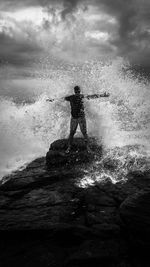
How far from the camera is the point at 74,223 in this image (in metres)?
6.74

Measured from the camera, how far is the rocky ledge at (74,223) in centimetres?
566

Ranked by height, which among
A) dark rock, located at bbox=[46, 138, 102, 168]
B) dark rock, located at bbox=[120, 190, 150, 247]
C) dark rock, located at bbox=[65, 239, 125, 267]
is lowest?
dark rock, located at bbox=[65, 239, 125, 267]

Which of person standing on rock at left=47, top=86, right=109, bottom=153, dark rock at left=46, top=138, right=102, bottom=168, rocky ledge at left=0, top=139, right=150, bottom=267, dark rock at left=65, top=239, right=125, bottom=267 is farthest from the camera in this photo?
person standing on rock at left=47, top=86, right=109, bottom=153

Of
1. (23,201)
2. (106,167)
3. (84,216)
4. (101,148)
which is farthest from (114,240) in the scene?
(101,148)

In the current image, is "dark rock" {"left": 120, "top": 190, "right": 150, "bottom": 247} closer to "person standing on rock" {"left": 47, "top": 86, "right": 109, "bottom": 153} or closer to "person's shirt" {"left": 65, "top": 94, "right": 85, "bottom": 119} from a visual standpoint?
"person standing on rock" {"left": 47, "top": 86, "right": 109, "bottom": 153}

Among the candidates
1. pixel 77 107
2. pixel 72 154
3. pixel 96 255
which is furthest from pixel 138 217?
pixel 77 107

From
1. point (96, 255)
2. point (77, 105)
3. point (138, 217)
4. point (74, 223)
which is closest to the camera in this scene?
point (96, 255)

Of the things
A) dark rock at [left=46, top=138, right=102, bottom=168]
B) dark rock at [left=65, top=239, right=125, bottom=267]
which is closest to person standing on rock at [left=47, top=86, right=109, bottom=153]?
dark rock at [left=46, top=138, right=102, bottom=168]

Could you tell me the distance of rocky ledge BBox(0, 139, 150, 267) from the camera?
5.66 m

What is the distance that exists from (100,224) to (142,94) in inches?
790

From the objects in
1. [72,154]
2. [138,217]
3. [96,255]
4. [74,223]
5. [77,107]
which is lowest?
[96,255]

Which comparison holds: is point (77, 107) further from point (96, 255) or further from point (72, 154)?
point (96, 255)

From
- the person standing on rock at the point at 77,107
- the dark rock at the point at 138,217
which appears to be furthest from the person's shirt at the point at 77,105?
the dark rock at the point at 138,217

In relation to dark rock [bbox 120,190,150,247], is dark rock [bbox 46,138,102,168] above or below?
above
